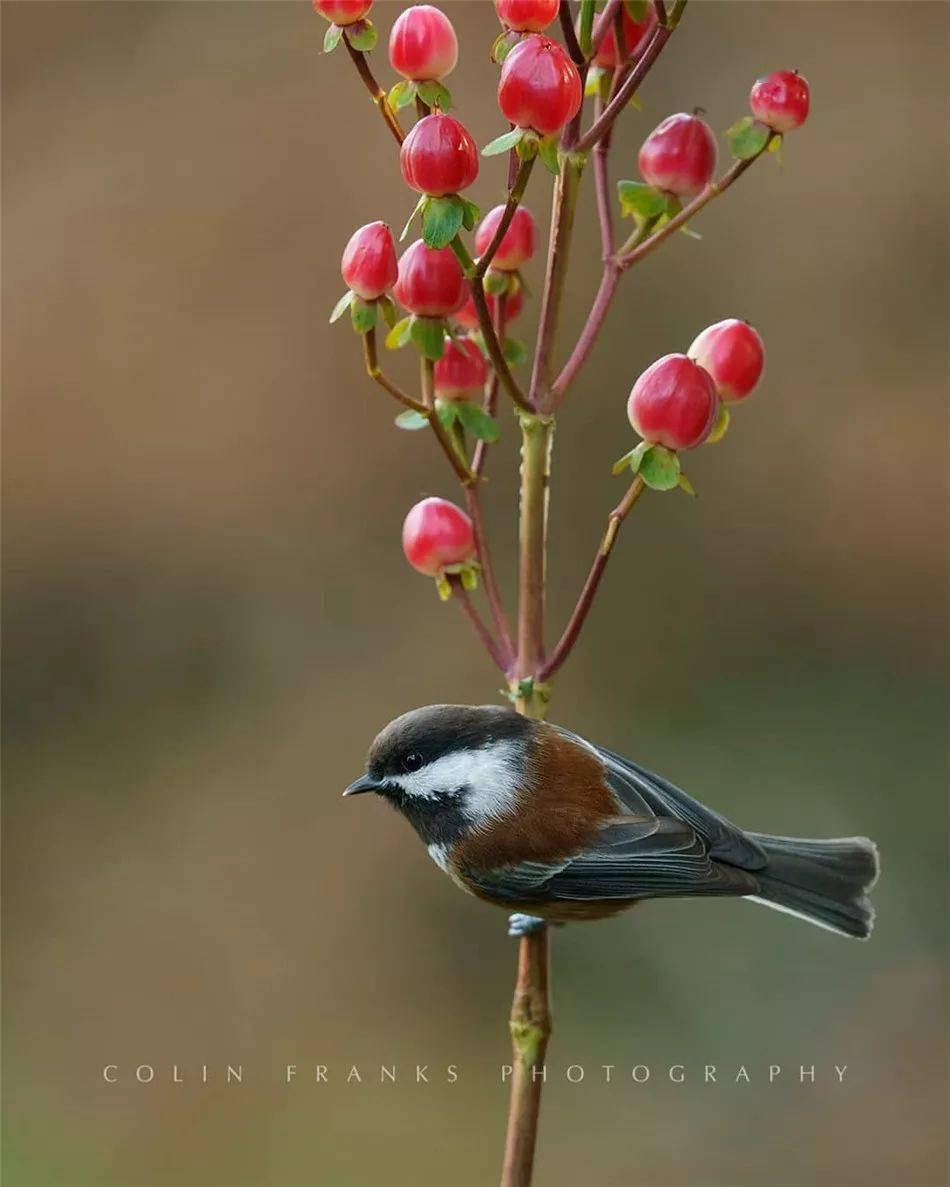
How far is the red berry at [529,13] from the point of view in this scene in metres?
0.95

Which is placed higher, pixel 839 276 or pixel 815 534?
pixel 839 276

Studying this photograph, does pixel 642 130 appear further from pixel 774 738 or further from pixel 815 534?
pixel 774 738

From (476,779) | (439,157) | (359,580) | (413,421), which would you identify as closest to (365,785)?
(476,779)

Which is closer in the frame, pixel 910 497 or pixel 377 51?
pixel 377 51

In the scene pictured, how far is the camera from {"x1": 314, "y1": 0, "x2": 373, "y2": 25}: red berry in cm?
100

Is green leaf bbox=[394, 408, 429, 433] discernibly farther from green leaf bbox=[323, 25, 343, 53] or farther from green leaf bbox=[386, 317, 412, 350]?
green leaf bbox=[323, 25, 343, 53]

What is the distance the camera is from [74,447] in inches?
144

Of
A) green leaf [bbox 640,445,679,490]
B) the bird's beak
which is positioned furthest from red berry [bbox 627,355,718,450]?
the bird's beak

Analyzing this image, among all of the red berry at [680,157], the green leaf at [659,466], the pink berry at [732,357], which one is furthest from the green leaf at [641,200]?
the green leaf at [659,466]

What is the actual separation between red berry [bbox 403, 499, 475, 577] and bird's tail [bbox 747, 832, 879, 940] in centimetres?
59

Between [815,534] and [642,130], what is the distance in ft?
3.88

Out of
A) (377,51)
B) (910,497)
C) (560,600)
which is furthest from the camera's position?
(910,497)

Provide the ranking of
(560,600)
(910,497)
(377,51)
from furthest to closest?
(910,497)
(560,600)
(377,51)

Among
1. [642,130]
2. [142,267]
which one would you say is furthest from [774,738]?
[142,267]
